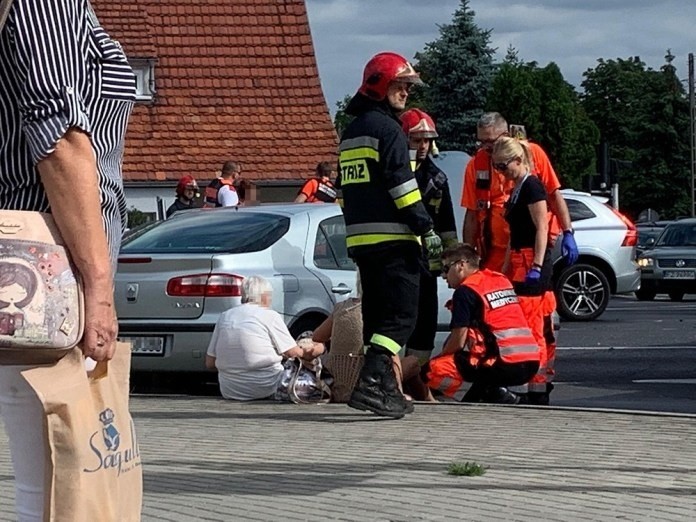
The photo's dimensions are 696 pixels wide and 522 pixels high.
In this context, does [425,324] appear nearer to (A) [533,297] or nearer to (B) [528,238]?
(A) [533,297]

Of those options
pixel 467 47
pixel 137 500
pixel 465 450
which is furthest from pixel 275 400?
pixel 467 47

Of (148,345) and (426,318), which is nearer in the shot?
(426,318)

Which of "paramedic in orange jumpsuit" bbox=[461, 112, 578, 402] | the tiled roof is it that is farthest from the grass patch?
the tiled roof

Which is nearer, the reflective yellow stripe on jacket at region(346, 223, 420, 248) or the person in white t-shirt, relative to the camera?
the reflective yellow stripe on jacket at region(346, 223, 420, 248)

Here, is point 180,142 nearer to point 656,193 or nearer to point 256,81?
point 256,81

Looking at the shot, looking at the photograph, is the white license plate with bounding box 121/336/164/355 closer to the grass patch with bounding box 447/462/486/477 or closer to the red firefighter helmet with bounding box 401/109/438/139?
the red firefighter helmet with bounding box 401/109/438/139

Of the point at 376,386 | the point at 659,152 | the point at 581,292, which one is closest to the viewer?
the point at 376,386

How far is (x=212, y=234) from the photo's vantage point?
1259 centimetres

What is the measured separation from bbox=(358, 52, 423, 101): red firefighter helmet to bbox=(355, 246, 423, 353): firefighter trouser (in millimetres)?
934

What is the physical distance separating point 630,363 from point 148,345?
504cm

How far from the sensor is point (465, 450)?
8008 millimetres

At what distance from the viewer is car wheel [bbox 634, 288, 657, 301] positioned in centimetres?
3092

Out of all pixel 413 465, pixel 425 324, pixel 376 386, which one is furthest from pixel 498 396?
pixel 413 465

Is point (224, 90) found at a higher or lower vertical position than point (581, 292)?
higher
